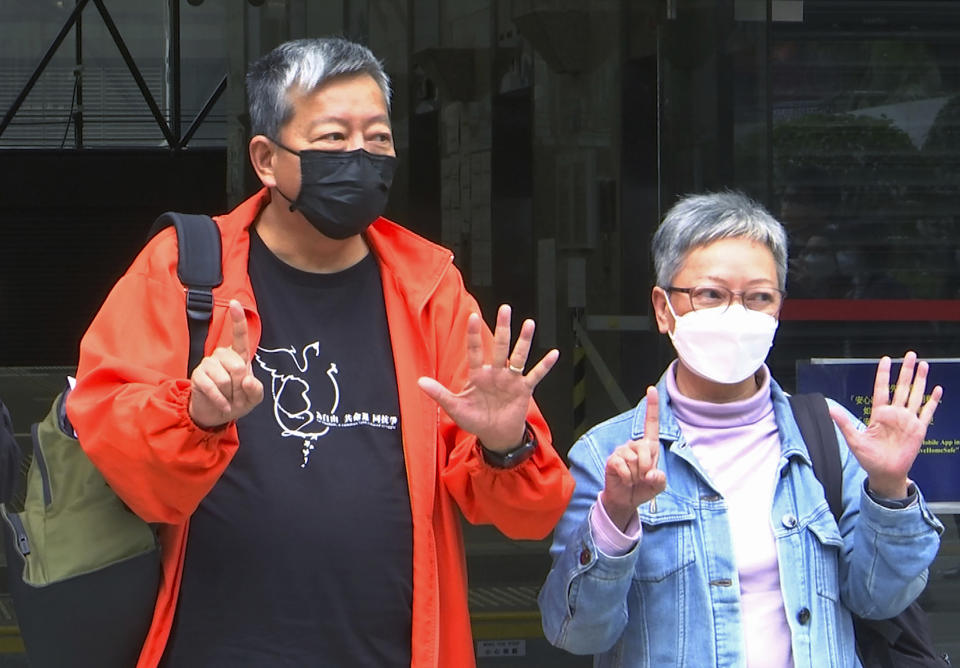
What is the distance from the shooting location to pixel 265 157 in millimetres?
2332

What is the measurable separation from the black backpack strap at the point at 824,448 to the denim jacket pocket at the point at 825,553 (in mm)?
62

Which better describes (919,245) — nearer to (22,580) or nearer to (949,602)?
(949,602)

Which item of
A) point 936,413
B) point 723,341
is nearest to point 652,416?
point 723,341

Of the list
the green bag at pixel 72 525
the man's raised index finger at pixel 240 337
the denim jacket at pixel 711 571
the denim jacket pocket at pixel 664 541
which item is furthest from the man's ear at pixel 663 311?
the green bag at pixel 72 525

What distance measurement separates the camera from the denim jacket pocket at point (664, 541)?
226 centimetres

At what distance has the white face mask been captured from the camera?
231 centimetres

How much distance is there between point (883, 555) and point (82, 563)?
120cm

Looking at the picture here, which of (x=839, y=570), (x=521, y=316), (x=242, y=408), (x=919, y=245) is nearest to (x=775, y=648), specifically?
(x=839, y=570)

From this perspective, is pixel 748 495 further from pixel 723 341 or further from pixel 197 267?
pixel 197 267

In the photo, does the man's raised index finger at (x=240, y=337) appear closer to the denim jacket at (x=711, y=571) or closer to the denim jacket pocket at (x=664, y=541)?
the denim jacket at (x=711, y=571)

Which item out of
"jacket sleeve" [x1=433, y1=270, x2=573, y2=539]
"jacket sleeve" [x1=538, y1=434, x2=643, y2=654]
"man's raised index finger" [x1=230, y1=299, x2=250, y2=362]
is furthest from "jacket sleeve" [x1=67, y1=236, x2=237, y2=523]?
"jacket sleeve" [x1=538, y1=434, x2=643, y2=654]

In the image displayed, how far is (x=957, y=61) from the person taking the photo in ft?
16.3

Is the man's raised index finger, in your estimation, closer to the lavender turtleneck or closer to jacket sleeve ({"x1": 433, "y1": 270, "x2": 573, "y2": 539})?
jacket sleeve ({"x1": 433, "y1": 270, "x2": 573, "y2": 539})

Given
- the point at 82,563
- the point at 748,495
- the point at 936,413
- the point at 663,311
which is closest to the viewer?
the point at 82,563
